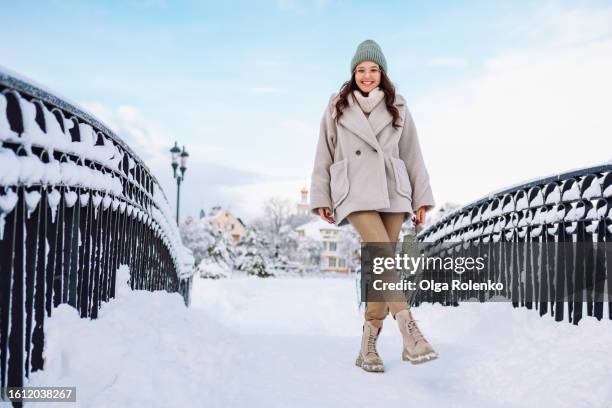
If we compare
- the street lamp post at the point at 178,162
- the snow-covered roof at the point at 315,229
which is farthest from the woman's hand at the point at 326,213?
the snow-covered roof at the point at 315,229

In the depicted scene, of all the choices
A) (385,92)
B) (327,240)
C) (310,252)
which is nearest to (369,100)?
(385,92)

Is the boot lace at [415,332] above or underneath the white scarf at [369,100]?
underneath

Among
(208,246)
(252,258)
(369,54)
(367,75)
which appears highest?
(369,54)

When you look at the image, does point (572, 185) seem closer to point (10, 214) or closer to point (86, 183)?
point (86, 183)

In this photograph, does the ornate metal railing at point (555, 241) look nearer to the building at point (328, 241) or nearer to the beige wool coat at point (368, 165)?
the beige wool coat at point (368, 165)

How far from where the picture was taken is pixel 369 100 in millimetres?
4676

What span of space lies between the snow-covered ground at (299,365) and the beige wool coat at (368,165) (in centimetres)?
133

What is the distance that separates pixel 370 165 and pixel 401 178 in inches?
11.5

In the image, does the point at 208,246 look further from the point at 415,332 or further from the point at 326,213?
the point at 415,332

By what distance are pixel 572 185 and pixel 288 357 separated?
297 cm

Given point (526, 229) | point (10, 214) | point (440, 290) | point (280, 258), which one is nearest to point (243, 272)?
point (280, 258)

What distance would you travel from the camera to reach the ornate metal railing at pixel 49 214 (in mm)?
2631

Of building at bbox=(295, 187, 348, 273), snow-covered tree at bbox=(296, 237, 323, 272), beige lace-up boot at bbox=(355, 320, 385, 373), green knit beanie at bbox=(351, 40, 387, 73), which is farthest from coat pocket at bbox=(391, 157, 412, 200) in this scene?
building at bbox=(295, 187, 348, 273)

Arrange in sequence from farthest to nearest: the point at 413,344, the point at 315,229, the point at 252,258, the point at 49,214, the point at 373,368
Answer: the point at 315,229 < the point at 252,258 < the point at 373,368 < the point at 413,344 < the point at 49,214
